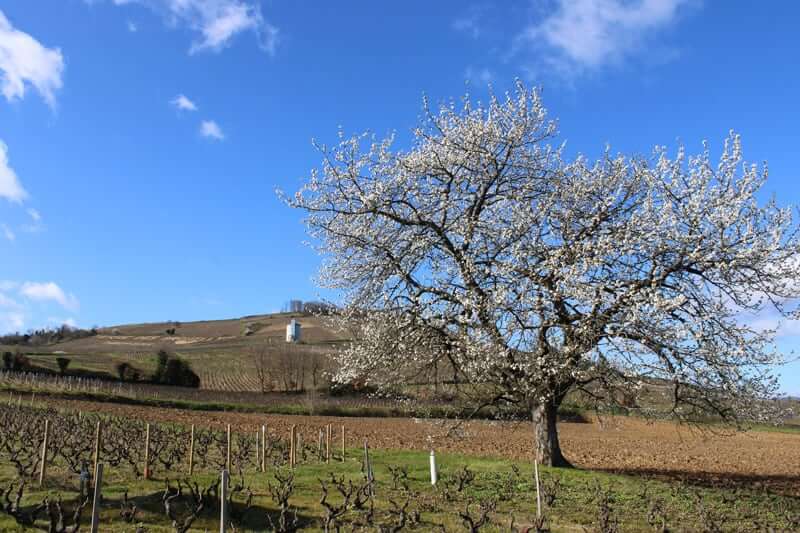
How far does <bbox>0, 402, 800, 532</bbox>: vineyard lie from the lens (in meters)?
11.1

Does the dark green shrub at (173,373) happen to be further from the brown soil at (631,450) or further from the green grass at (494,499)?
the green grass at (494,499)

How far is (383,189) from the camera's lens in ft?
59.7

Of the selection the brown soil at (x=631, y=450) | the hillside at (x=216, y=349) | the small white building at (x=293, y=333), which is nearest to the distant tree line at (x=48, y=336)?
the hillside at (x=216, y=349)

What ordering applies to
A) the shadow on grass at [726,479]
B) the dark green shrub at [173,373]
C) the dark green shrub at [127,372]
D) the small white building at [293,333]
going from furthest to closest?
1. the small white building at [293,333]
2. the dark green shrub at [173,373]
3. the dark green shrub at [127,372]
4. the shadow on grass at [726,479]

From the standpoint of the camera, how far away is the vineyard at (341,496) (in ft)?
36.3

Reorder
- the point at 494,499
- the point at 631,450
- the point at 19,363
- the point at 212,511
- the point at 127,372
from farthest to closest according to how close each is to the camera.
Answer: the point at 127,372 → the point at 19,363 → the point at 631,450 → the point at 494,499 → the point at 212,511

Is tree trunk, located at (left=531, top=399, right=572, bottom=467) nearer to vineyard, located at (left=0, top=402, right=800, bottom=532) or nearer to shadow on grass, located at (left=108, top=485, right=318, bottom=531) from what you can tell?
vineyard, located at (left=0, top=402, right=800, bottom=532)

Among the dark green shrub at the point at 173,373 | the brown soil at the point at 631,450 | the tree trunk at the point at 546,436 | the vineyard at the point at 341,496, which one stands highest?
the dark green shrub at the point at 173,373

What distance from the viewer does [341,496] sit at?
1459 cm

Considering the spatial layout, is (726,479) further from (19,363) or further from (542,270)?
(19,363)

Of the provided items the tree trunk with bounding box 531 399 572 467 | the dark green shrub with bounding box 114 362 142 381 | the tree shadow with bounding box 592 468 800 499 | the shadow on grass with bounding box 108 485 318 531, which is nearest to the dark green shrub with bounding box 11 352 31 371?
the dark green shrub with bounding box 114 362 142 381

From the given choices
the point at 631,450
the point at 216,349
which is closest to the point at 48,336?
the point at 216,349

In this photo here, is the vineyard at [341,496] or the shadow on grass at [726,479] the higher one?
the vineyard at [341,496]

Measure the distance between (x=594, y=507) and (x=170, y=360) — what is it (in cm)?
6223
